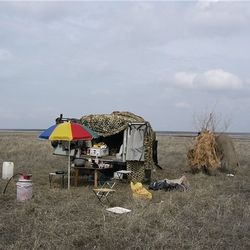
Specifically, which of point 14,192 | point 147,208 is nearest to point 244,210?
point 147,208

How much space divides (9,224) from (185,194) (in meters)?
4.97

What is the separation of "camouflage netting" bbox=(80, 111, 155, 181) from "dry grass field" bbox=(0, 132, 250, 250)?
146 cm

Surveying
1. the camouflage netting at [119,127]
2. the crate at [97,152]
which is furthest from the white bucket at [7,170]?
the camouflage netting at [119,127]

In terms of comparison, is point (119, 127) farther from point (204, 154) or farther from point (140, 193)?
point (204, 154)

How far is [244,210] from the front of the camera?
9734 mm

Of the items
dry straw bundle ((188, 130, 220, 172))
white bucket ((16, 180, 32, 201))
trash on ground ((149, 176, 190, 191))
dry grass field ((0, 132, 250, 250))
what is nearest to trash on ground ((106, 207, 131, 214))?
dry grass field ((0, 132, 250, 250))

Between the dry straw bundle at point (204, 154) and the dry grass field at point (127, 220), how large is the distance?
3.65 meters

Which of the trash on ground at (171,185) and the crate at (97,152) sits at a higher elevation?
the crate at (97,152)

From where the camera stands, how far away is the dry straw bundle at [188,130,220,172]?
56.2ft

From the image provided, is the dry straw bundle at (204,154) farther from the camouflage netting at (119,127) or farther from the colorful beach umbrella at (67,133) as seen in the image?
the colorful beach umbrella at (67,133)

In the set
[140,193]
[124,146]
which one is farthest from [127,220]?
[124,146]

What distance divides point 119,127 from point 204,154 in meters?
4.06

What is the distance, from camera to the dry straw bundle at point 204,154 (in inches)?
675

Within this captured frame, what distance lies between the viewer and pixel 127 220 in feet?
26.9
